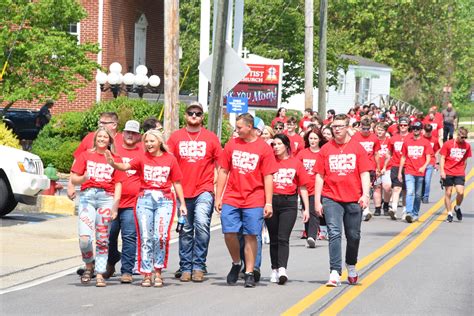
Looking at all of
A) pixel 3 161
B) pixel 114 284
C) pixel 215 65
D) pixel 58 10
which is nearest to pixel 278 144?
pixel 114 284

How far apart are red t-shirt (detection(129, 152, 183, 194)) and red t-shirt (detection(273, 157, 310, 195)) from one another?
1520mm

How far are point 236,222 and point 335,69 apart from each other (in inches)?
1479

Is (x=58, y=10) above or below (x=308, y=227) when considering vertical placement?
above

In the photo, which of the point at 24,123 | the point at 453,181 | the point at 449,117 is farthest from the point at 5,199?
the point at 449,117

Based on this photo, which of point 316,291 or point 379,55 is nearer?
point 316,291

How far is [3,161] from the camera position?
2014 centimetres

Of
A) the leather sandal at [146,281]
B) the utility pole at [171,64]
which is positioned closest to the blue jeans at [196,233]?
the leather sandal at [146,281]

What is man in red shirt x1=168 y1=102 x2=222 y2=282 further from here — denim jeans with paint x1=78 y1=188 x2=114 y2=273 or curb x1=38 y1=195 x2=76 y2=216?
curb x1=38 y1=195 x2=76 y2=216

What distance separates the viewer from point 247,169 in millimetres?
13086

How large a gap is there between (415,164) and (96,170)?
11.5 metres

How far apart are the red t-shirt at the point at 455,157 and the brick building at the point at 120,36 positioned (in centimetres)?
1697

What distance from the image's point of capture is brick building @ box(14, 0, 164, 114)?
39188 millimetres

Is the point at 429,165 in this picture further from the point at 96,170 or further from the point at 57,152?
the point at 96,170

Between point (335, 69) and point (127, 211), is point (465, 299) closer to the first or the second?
point (127, 211)
